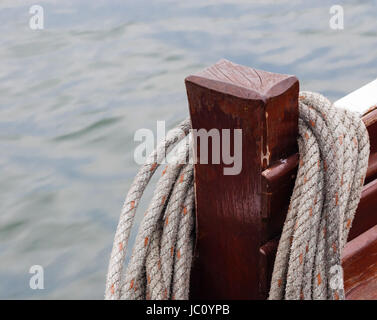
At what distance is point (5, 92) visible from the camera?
5.00 meters

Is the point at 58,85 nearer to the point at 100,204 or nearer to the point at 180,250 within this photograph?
the point at 100,204

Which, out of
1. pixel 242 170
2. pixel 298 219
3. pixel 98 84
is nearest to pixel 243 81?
pixel 242 170

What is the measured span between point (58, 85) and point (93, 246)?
197cm

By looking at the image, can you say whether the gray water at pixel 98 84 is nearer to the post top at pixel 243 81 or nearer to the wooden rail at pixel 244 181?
the wooden rail at pixel 244 181

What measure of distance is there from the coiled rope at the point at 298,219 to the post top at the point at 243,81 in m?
0.12

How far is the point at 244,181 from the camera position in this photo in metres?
1.32

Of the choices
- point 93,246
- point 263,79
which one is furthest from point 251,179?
point 93,246

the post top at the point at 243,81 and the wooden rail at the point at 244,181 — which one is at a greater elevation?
the post top at the point at 243,81

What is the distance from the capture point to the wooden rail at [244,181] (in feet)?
4.13

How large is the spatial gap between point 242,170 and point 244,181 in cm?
2

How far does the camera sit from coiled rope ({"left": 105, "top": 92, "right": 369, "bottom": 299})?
1.33m

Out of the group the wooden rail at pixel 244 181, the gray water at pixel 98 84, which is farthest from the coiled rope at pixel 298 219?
the gray water at pixel 98 84

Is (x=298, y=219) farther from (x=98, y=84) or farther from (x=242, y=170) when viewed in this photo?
(x=98, y=84)

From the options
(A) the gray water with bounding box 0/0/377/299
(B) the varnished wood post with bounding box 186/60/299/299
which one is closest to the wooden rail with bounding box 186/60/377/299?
(B) the varnished wood post with bounding box 186/60/299/299
